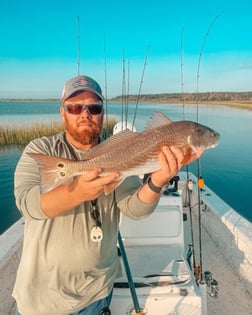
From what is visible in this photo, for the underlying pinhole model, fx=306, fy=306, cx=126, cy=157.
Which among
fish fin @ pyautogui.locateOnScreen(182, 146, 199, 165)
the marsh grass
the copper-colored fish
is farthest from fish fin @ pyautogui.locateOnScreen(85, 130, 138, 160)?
the marsh grass

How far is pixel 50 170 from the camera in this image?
1.82m

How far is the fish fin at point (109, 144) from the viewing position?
1.99 metres

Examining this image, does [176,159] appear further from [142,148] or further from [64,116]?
[64,116]

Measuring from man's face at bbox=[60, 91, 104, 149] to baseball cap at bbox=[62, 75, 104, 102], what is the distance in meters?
0.03

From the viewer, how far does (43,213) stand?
1.85 meters

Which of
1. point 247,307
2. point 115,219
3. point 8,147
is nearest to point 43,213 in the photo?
point 115,219

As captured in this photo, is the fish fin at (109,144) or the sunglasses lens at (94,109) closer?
the fish fin at (109,144)

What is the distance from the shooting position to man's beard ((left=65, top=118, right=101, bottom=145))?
218 cm

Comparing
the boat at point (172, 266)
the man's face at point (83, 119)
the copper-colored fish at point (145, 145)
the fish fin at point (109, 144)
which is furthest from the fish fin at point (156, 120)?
the boat at point (172, 266)

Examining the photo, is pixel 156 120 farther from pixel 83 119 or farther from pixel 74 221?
pixel 74 221

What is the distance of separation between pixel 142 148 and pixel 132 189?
0.38 m

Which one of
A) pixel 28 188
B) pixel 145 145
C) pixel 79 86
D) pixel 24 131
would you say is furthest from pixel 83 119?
pixel 24 131

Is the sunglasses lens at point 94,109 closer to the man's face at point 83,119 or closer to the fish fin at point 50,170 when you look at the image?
the man's face at point 83,119

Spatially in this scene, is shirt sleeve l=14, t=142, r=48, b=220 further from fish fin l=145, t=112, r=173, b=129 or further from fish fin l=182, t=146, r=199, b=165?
fish fin l=182, t=146, r=199, b=165
